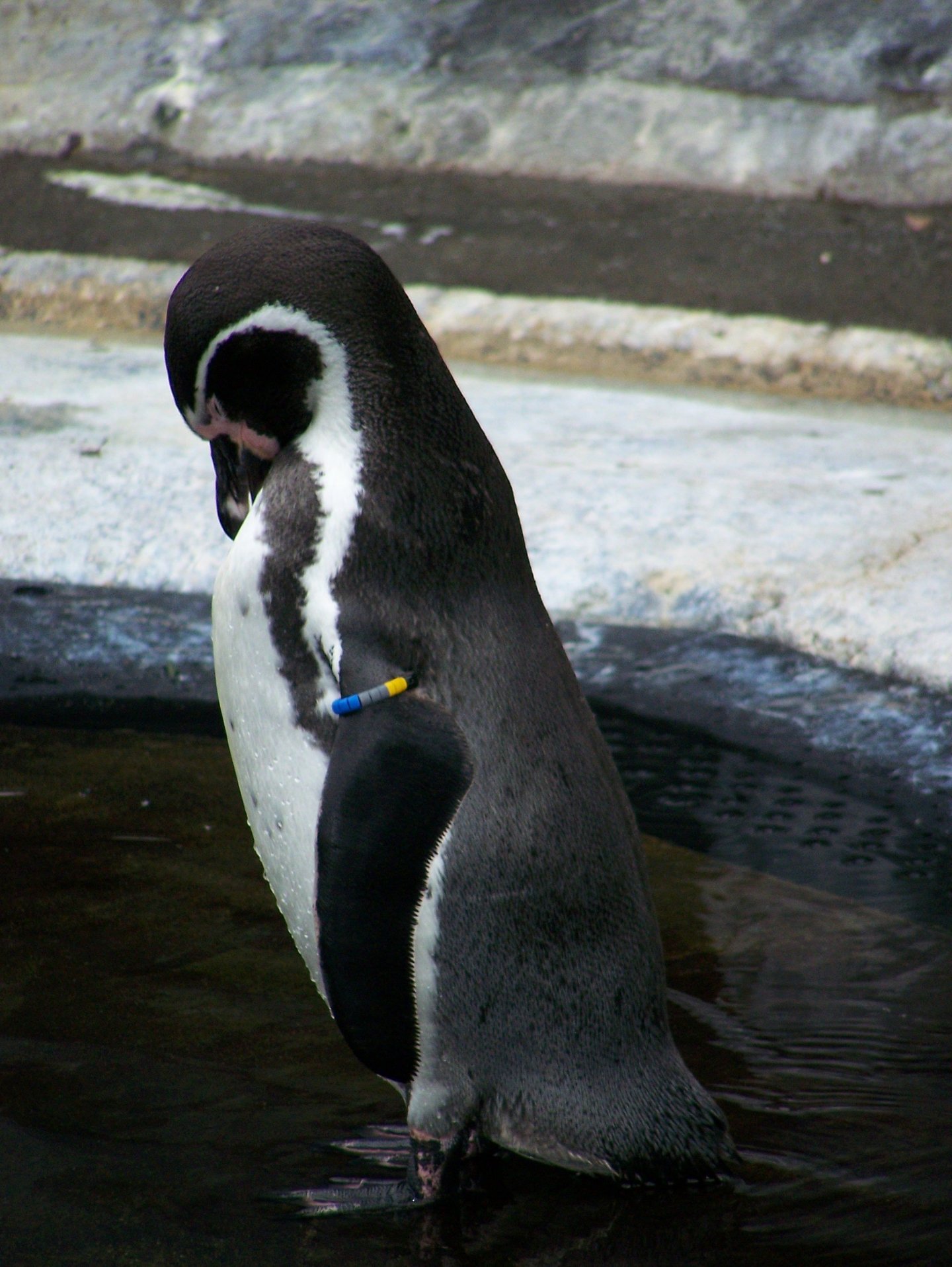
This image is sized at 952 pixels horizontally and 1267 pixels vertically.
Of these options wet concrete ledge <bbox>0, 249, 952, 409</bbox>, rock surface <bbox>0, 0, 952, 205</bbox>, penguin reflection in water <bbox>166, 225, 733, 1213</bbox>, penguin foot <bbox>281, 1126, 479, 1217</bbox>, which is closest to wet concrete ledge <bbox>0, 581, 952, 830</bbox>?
penguin reflection in water <bbox>166, 225, 733, 1213</bbox>

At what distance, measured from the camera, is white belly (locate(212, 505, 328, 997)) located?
148 cm

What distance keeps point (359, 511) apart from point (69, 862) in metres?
0.98

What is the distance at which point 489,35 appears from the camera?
5.55m

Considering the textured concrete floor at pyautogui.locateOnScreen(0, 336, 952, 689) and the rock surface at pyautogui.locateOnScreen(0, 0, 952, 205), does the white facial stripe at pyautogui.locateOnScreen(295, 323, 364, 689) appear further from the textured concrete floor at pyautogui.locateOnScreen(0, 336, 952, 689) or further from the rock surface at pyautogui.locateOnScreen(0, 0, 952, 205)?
the rock surface at pyautogui.locateOnScreen(0, 0, 952, 205)

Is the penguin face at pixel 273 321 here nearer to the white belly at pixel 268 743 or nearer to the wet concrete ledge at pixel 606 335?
the white belly at pixel 268 743

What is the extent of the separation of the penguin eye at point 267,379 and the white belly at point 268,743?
0.33 feet

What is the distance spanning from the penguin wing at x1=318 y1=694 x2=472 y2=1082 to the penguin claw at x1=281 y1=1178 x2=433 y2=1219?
0.51ft

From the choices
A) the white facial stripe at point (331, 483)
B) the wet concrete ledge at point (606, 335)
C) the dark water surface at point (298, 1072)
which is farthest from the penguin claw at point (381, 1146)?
the wet concrete ledge at point (606, 335)

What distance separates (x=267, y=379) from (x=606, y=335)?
3.53 m

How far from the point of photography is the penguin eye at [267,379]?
145 cm

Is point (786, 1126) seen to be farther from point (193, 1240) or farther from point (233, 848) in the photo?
point (233, 848)

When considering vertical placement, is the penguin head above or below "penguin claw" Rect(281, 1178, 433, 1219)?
above

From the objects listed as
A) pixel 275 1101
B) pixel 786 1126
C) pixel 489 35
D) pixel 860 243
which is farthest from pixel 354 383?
pixel 489 35

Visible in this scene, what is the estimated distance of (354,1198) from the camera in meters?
1.40
